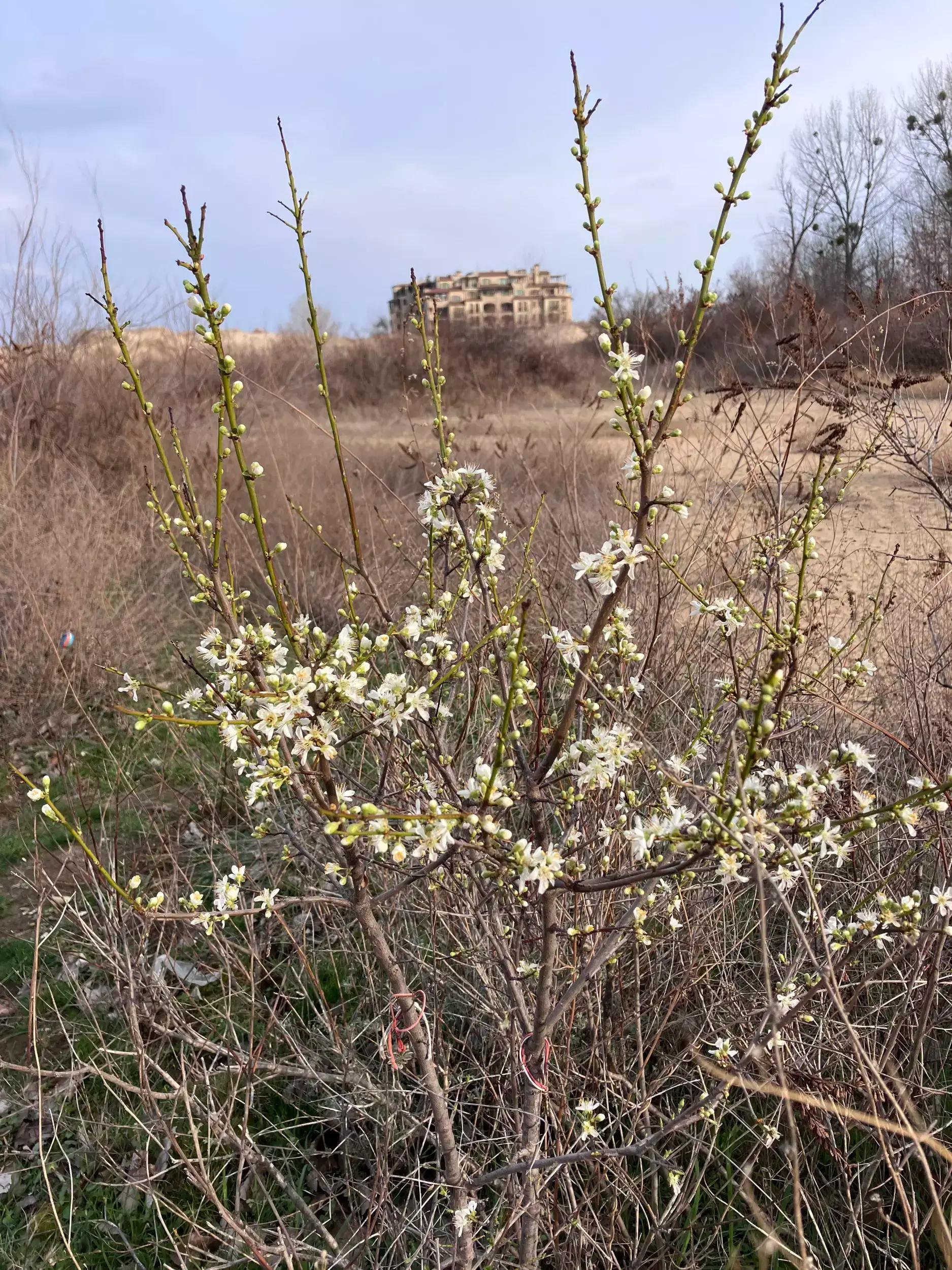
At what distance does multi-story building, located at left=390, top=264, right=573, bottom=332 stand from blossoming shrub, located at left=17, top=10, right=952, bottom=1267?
1959cm

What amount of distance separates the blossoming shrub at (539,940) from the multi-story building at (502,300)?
19586 millimetres

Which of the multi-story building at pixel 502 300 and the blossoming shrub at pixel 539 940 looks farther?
the multi-story building at pixel 502 300

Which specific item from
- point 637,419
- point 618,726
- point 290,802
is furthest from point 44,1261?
point 637,419

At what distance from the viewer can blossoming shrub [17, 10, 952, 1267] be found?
122 centimetres

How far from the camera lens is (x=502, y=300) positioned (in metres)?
24.5

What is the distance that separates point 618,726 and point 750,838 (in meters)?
0.26

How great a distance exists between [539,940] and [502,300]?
25.1 metres

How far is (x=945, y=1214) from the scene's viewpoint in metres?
1.73

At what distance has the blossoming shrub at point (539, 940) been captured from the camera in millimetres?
1225

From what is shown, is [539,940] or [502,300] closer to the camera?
[539,940]

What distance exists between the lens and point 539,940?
179 cm

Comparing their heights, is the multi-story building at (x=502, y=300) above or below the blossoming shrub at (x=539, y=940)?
above

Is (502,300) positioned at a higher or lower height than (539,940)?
higher

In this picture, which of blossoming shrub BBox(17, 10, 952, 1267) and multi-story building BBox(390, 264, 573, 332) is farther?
multi-story building BBox(390, 264, 573, 332)
